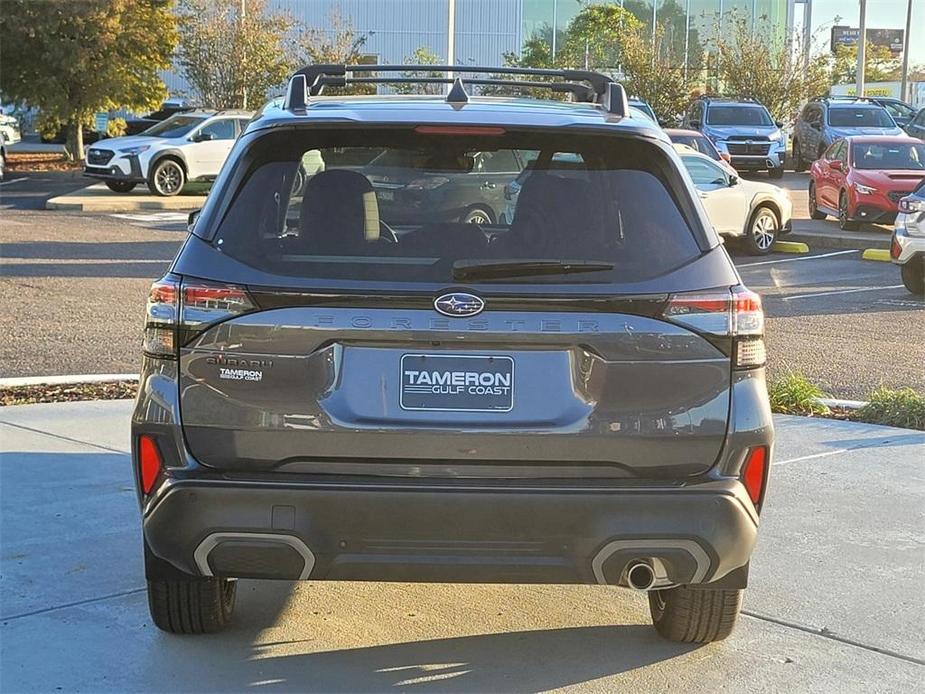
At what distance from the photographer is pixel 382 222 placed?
13.9 ft

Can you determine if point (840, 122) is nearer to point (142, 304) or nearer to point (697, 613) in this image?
point (142, 304)

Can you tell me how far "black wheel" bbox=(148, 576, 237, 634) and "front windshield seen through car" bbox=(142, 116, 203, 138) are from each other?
963 inches

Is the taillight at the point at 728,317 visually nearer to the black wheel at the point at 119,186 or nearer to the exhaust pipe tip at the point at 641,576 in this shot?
the exhaust pipe tip at the point at 641,576

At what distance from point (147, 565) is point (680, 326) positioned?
1.84m

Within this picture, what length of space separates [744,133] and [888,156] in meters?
10.7

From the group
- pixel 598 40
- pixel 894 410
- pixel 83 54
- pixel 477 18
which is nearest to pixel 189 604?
pixel 894 410

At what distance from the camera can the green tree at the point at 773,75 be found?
41.9 m

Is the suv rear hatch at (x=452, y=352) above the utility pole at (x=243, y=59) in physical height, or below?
below

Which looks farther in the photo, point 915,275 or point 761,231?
point 761,231

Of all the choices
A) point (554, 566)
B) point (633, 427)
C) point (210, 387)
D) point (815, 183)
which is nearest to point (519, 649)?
point (554, 566)

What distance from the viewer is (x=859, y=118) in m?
33.4

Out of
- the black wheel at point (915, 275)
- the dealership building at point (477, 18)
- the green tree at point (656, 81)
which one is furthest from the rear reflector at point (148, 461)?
the dealership building at point (477, 18)

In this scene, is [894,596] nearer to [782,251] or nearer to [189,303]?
[189,303]

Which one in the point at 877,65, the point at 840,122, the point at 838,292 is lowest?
the point at 838,292
